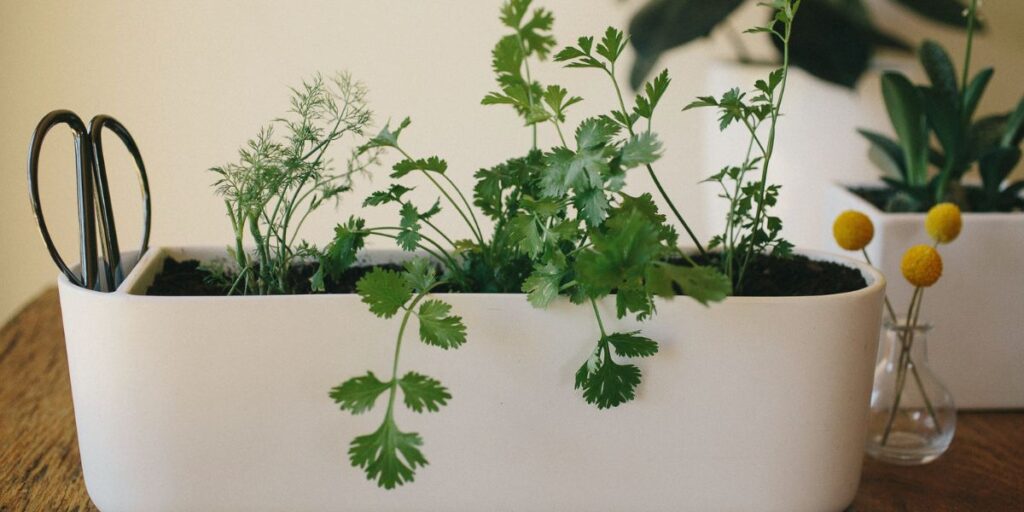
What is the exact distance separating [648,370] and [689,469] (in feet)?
0.20

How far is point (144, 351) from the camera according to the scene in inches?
18.1

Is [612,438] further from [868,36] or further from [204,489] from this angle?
[868,36]

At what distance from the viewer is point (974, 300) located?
25.7 inches

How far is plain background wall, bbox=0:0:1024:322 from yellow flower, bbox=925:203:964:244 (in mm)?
643

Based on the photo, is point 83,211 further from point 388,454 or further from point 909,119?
point 909,119

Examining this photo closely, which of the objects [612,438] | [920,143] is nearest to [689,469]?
[612,438]

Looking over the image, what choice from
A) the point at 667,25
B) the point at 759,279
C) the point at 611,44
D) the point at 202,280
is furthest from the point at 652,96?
the point at 667,25

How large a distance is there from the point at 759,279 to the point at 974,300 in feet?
0.65

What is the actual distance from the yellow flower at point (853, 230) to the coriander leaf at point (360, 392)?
299mm

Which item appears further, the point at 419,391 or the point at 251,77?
the point at 251,77

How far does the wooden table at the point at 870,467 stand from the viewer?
0.55 m

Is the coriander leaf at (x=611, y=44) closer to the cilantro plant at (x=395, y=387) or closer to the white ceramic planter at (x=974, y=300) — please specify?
the cilantro plant at (x=395, y=387)

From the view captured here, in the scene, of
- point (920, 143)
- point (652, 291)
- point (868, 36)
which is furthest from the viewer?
point (868, 36)

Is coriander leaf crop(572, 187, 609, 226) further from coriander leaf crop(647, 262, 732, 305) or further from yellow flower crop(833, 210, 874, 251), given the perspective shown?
yellow flower crop(833, 210, 874, 251)
